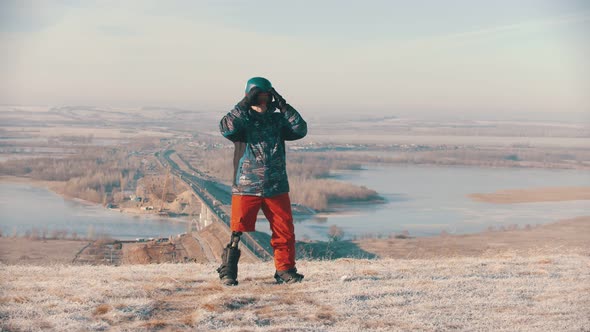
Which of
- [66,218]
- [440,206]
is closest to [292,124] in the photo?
[66,218]

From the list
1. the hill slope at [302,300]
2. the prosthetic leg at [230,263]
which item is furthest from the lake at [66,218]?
the prosthetic leg at [230,263]

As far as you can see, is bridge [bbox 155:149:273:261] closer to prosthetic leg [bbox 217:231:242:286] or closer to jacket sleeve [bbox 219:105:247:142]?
prosthetic leg [bbox 217:231:242:286]

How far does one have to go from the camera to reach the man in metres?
6.30

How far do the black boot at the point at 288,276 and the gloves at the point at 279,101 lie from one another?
1463 millimetres

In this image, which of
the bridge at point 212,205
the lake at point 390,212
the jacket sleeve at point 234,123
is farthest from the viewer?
the lake at point 390,212

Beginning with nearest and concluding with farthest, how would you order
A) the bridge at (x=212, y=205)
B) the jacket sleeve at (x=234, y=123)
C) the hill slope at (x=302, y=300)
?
the hill slope at (x=302, y=300), the jacket sleeve at (x=234, y=123), the bridge at (x=212, y=205)

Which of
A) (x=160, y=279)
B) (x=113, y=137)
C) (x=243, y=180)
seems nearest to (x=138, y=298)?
(x=160, y=279)

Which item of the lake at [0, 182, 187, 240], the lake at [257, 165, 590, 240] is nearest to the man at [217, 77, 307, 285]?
the lake at [257, 165, 590, 240]

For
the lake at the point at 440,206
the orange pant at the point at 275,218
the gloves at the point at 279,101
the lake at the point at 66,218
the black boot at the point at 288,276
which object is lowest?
the lake at the point at 66,218

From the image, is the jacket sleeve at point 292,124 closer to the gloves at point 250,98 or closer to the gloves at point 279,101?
the gloves at point 279,101

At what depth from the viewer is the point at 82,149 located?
95375 mm

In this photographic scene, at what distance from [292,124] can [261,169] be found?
0.50 meters

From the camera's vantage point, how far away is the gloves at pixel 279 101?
20.9 ft

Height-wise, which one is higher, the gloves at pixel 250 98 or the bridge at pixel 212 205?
the gloves at pixel 250 98
